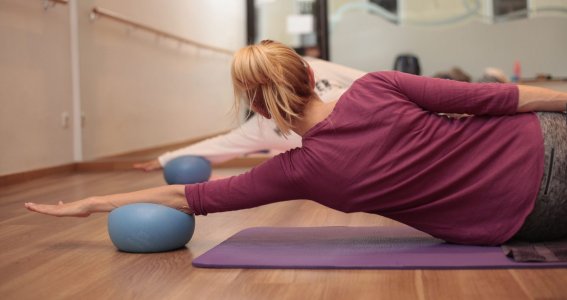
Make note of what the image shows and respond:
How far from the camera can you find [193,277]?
1.88 metres

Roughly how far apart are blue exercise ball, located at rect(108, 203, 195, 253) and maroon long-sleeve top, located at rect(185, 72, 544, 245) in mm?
338

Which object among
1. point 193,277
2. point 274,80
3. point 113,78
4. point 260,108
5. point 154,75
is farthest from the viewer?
point 154,75

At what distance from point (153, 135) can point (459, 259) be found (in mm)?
4400

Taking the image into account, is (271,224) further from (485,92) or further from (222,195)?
(485,92)

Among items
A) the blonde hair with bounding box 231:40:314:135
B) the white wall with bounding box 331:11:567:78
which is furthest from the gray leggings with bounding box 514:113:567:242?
the white wall with bounding box 331:11:567:78

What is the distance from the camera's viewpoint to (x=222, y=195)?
6.98 ft

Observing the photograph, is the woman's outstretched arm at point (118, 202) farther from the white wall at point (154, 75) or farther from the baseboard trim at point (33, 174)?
the white wall at point (154, 75)

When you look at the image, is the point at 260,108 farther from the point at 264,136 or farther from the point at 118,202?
the point at 264,136

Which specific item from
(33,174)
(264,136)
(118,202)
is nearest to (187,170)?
(264,136)

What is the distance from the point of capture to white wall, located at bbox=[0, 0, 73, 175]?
432 cm

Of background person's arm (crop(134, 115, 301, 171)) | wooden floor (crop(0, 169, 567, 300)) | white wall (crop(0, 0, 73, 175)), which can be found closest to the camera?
wooden floor (crop(0, 169, 567, 300))

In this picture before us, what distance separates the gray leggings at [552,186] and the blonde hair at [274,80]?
650 mm

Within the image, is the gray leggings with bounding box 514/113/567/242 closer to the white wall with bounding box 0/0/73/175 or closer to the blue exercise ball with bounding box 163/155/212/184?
the blue exercise ball with bounding box 163/155/212/184

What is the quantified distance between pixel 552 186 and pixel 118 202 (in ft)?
4.18
